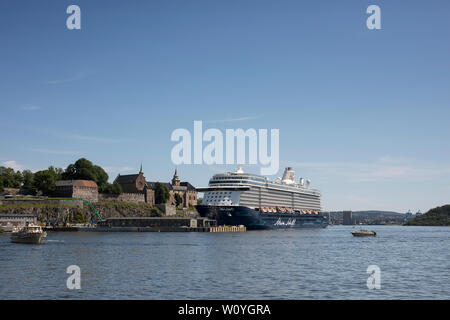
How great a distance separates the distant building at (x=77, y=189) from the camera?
146875 millimetres

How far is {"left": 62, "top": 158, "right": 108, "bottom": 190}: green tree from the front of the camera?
158 m

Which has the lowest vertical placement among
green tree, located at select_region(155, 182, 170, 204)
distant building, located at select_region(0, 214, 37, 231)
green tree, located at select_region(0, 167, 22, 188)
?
distant building, located at select_region(0, 214, 37, 231)

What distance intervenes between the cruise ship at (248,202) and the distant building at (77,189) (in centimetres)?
3820

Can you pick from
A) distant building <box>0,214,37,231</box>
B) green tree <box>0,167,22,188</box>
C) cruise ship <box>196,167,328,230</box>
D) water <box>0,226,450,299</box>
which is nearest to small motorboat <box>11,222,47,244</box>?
water <box>0,226,450,299</box>

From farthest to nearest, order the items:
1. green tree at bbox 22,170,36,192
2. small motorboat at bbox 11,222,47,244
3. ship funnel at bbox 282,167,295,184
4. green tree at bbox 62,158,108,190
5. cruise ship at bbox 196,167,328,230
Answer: ship funnel at bbox 282,167,295,184 → green tree at bbox 62,158,108,190 → green tree at bbox 22,170,36,192 → cruise ship at bbox 196,167,328,230 → small motorboat at bbox 11,222,47,244

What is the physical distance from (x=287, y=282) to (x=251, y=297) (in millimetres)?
6815

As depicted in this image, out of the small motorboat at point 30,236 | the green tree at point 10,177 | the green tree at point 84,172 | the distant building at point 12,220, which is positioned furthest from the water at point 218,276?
the green tree at point 84,172

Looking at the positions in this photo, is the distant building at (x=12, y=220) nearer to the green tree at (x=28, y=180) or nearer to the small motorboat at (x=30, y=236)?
the green tree at (x=28, y=180)

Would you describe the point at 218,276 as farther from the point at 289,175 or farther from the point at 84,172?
the point at 289,175

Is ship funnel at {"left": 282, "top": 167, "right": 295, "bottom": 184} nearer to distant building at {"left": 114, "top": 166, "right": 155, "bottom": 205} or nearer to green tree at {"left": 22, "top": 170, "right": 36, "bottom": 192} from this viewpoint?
distant building at {"left": 114, "top": 166, "right": 155, "bottom": 205}

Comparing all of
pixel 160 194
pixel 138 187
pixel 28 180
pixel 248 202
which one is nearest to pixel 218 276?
pixel 248 202

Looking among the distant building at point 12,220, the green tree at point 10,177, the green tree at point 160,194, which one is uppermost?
the green tree at point 10,177

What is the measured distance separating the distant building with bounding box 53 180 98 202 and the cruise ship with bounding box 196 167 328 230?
38.2 m
